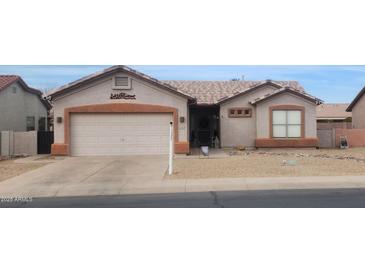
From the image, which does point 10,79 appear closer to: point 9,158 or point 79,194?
point 9,158

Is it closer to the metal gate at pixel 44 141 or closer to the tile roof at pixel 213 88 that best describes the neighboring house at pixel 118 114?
the metal gate at pixel 44 141

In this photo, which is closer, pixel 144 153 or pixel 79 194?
pixel 79 194

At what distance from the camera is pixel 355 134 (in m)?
27.2

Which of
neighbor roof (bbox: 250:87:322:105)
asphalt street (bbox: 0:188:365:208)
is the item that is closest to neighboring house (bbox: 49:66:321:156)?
neighbor roof (bbox: 250:87:322:105)

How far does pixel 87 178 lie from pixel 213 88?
1896 centimetres

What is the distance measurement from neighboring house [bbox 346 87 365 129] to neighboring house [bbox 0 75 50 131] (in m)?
26.9

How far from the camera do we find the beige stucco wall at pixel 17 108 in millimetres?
25547

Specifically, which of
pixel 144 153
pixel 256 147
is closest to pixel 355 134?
pixel 256 147

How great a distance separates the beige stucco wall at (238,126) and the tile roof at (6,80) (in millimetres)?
14603

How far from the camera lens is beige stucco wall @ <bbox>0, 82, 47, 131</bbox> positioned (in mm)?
25547

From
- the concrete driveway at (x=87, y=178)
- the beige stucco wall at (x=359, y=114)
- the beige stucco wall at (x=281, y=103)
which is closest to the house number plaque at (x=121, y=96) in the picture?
the concrete driveway at (x=87, y=178)

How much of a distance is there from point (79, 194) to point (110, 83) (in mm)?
11087

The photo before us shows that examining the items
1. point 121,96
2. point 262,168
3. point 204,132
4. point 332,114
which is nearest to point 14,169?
point 121,96

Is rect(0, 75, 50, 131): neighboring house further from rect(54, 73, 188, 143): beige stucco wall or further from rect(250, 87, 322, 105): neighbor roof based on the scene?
rect(250, 87, 322, 105): neighbor roof
